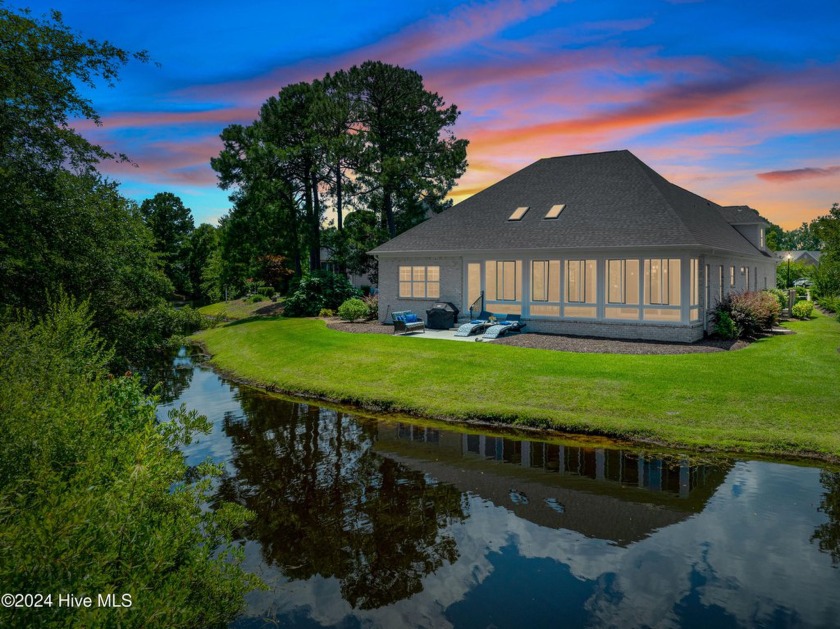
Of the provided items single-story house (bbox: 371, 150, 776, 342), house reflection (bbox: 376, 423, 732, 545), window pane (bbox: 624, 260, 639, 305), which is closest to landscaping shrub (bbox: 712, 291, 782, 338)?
single-story house (bbox: 371, 150, 776, 342)

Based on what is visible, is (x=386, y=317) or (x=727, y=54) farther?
(x=386, y=317)

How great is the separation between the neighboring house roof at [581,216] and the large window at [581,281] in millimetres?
1153

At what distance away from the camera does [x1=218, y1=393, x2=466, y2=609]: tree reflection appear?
7996mm

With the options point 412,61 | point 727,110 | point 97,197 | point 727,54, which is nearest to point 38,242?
point 97,197

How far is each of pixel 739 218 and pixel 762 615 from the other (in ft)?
115

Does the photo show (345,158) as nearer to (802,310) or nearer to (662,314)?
(662,314)

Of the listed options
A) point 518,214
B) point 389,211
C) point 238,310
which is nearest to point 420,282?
point 518,214

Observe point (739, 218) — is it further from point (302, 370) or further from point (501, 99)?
point (302, 370)

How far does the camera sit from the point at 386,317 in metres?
31.7

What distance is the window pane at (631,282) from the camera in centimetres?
2380

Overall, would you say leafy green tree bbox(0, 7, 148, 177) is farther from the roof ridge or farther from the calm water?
the roof ridge

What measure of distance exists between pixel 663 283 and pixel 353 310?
17199 millimetres

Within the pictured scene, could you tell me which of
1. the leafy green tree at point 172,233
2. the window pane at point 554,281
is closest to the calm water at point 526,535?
the window pane at point 554,281

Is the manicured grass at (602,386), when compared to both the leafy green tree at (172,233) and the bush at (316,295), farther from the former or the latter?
the leafy green tree at (172,233)
